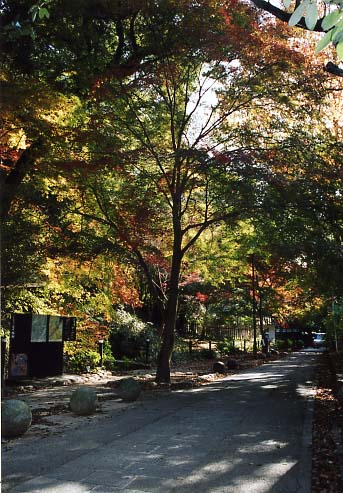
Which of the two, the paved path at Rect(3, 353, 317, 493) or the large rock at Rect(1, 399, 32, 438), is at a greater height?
the large rock at Rect(1, 399, 32, 438)

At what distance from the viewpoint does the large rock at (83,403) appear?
9031 mm

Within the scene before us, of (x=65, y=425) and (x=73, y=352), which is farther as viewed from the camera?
(x=73, y=352)

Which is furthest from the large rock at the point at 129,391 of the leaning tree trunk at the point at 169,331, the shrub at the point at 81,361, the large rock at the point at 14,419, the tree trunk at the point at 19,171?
the shrub at the point at 81,361

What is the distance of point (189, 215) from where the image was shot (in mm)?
16891

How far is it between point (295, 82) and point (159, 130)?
4.36 meters

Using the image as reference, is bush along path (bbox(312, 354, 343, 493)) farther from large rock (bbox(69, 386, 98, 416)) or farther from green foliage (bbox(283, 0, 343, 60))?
green foliage (bbox(283, 0, 343, 60))

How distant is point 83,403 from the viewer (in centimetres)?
902

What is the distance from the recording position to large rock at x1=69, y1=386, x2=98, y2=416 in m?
9.03

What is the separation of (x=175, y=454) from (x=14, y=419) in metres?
2.57

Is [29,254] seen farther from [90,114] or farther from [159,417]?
[159,417]

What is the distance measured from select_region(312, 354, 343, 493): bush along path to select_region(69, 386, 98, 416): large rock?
421 cm

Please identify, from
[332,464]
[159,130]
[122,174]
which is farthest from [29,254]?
[332,464]

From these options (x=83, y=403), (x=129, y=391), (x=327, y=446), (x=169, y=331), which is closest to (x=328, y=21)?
(x=327, y=446)

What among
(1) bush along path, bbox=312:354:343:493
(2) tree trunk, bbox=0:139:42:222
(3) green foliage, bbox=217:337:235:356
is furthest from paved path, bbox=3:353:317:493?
→ (3) green foliage, bbox=217:337:235:356
